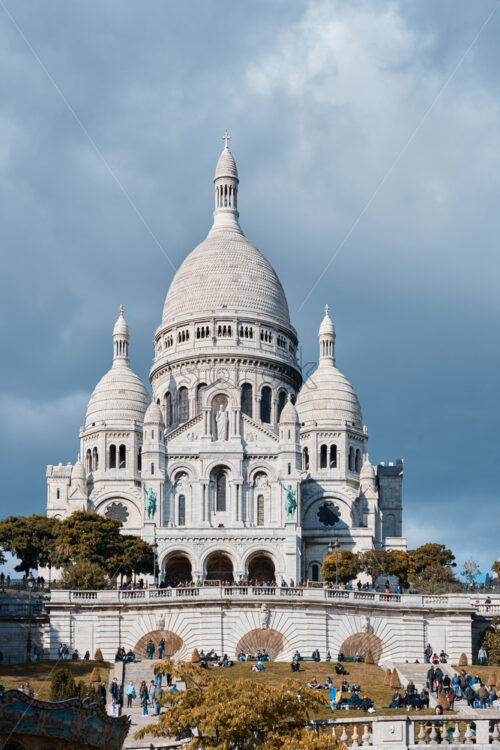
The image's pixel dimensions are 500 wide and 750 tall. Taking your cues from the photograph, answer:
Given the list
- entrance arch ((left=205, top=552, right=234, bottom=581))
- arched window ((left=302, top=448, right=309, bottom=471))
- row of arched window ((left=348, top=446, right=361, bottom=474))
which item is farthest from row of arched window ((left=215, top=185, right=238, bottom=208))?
entrance arch ((left=205, top=552, right=234, bottom=581))

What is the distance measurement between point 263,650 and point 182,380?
6477 centimetres

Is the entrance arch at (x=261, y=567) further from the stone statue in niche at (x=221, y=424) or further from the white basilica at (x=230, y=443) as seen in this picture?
the stone statue in niche at (x=221, y=424)

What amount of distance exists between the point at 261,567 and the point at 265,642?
147 ft

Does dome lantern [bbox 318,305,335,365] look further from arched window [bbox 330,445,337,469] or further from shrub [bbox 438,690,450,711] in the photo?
shrub [bbox 438,690,450,711]

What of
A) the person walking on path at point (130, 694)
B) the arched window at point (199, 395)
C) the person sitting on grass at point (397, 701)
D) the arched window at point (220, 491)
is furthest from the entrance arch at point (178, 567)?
the person sitting on grass at point (397, 701)

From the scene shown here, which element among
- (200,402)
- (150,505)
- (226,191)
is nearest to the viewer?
(150,505)

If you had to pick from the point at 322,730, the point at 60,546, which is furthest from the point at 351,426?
the point at 322,730

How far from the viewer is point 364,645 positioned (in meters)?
67.9

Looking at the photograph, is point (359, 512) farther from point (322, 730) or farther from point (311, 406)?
point (322, 730)

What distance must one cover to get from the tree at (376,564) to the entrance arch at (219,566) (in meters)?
13.8

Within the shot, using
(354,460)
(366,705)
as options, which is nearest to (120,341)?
(354,460)

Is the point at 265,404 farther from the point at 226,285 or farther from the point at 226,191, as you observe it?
the point at 226,191

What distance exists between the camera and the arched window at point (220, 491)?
11488 cm

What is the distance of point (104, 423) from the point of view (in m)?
124
